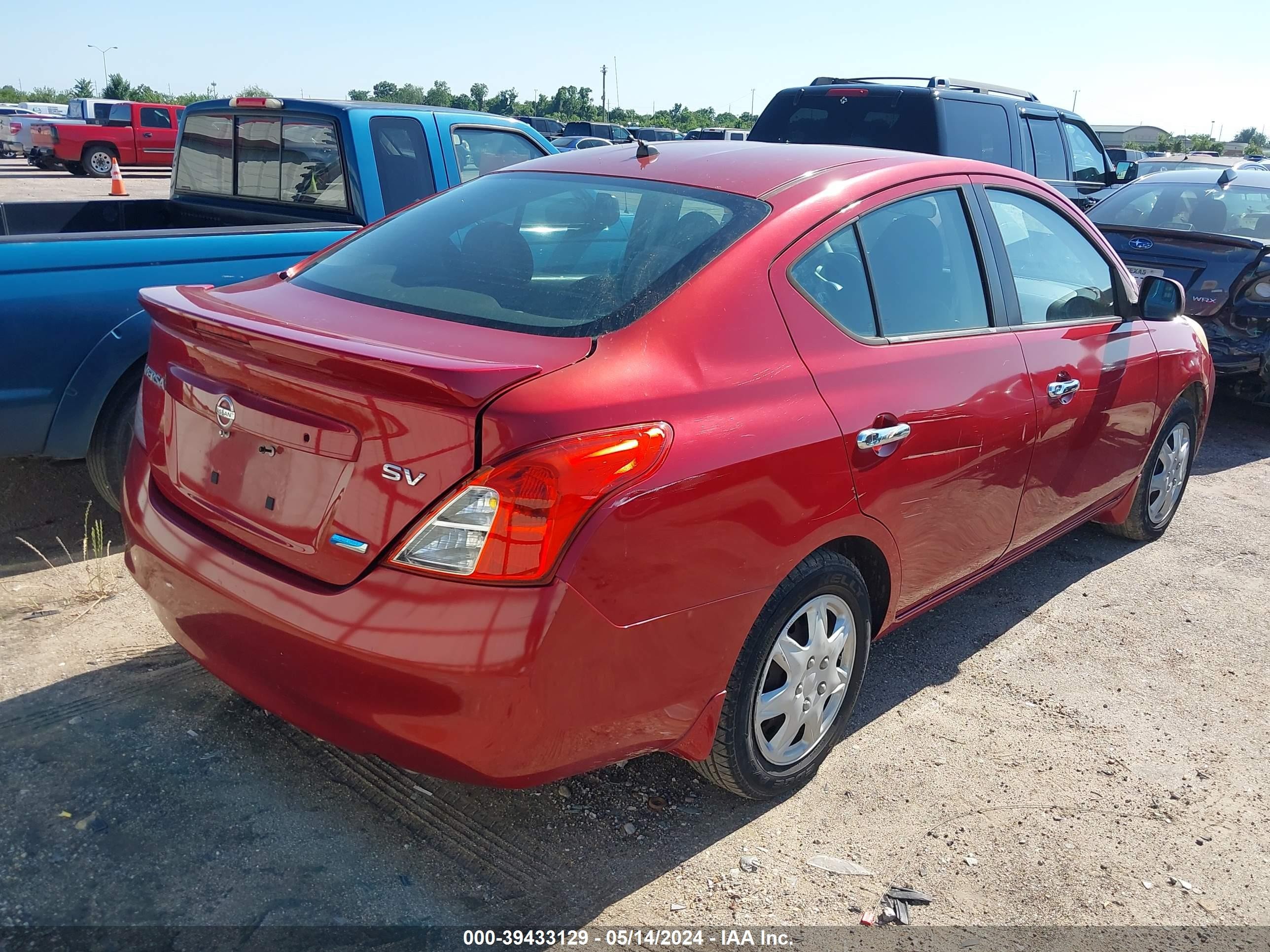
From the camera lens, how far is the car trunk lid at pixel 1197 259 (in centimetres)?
710

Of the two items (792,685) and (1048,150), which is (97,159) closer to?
(1048,150)

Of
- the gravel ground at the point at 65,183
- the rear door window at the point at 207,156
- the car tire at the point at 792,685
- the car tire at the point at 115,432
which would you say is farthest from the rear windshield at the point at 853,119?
the gravel ground at the point at 65,183

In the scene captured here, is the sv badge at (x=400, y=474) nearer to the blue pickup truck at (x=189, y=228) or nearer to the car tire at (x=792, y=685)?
the car tire at (x=792, y=685)

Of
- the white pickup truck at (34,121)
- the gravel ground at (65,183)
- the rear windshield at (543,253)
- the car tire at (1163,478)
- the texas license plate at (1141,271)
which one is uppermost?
the rear windshield at (543,253)

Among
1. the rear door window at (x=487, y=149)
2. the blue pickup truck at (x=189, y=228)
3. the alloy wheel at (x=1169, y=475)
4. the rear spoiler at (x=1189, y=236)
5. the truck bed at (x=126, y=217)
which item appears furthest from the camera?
the rear spoiler at (x=1189, y=236)

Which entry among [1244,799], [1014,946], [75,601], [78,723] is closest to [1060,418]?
[1244,799]

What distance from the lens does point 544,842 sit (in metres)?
2.77

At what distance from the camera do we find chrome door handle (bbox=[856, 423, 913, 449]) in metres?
2.86

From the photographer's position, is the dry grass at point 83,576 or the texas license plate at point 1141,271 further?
the texas license plate at point 1141,271

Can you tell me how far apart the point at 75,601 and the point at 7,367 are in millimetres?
873

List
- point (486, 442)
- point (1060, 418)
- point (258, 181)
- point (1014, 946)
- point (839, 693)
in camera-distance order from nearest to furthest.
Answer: point (486, 442), point (1014, 946), point (839, 693), point (1060, 418), point (258, 181)

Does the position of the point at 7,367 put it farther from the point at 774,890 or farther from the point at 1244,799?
the point at 1244,799

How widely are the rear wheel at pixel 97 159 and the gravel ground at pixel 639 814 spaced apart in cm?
2515

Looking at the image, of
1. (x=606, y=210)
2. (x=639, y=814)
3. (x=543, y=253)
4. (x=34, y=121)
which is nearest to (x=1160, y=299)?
(x=606, y=210)
